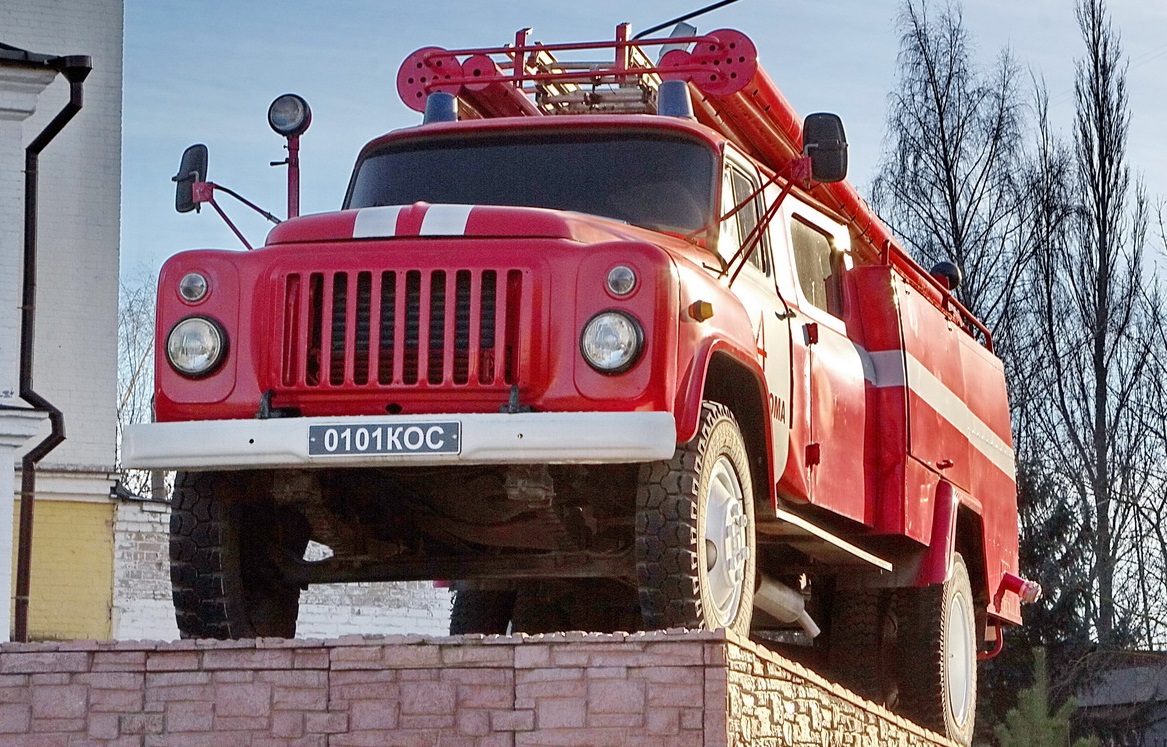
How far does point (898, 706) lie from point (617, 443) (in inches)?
197

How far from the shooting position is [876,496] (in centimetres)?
1048

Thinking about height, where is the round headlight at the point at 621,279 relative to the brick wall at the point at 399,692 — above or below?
above

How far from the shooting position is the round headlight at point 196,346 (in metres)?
7.84

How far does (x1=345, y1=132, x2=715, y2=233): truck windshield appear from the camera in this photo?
9.00 meters

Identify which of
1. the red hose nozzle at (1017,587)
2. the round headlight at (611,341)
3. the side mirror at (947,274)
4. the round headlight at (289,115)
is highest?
the side mirror at (947,274)

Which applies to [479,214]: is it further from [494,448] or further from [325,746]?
[325,746]

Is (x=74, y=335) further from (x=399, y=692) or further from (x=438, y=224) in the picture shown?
(x=399, y=692)

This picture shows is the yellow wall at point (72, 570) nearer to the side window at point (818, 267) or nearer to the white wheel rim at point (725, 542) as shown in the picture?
the side window at point (818, 267)

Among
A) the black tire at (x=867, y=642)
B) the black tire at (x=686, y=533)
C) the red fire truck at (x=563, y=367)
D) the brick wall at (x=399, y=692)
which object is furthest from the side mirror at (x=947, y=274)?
the brick wall at (x=399, y=692)

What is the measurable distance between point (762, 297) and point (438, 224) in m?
1.87

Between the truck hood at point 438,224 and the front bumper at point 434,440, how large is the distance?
0.78 metres

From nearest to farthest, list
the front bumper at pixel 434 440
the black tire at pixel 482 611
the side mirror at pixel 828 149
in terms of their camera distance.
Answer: the front bumper at pixel 434 440 < the side mirror at pixel 828 149 < the black tire at pixel 482 611

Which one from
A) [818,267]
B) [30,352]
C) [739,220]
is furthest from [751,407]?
[30,352]

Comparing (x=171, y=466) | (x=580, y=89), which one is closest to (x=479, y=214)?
(x=171, y=466)
